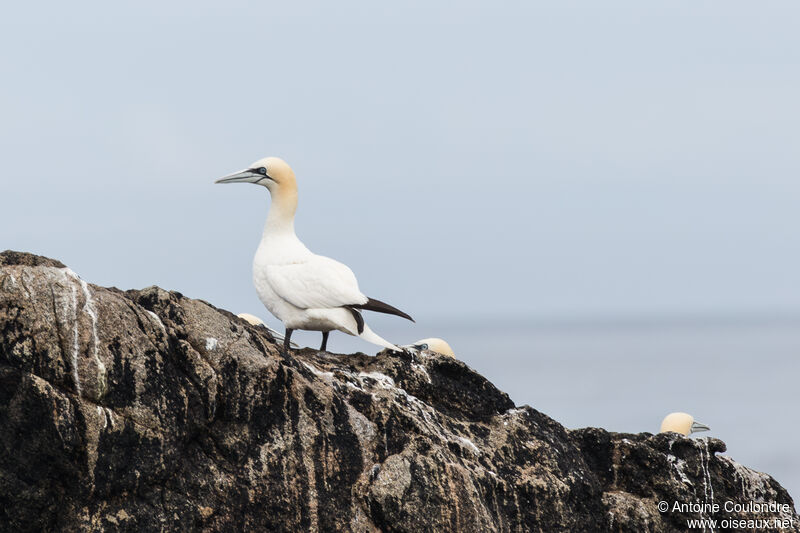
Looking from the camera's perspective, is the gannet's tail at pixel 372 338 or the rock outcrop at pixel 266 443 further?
the gannet's tail at pixel 372 338

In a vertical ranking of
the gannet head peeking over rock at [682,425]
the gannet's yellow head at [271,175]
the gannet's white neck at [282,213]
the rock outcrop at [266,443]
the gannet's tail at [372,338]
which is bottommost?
the rock outcrop at [266,443]

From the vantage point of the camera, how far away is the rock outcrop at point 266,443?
6.43 metres

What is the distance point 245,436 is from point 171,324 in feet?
3.15

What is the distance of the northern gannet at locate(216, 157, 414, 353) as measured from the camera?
31.2 ft

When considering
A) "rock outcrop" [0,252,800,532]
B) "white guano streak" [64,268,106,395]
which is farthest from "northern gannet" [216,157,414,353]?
"white guano streak" [64,268,106,395]

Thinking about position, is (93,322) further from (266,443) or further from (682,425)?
(682,425)

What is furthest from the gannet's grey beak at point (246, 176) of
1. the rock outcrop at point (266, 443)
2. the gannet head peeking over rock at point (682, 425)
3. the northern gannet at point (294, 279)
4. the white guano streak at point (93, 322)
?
the gannet head peeking over rock at point (682, 425)

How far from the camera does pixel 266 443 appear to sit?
7156 millimetres

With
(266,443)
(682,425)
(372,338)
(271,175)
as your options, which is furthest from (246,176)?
(682,425)

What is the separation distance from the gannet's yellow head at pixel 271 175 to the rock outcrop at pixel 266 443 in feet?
9.21

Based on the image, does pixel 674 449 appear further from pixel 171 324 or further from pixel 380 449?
pixel 171 324

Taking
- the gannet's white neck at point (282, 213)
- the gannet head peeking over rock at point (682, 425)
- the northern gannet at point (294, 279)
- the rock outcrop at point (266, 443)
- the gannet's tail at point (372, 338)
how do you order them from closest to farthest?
the rock outcrop at point (266, 443), the gannet's tail at point (372, 338), the northern gannet at point (294, 279), the gannet's white neck at point (282, 213), the gannet head peeking over rock at point (682, 425)

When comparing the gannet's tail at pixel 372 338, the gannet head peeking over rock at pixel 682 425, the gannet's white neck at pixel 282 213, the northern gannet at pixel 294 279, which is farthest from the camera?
the gannet head peeking over rock at pixel 682 425

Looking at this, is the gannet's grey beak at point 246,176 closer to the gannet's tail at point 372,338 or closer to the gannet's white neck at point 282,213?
the gannet's white neck at point 282,213
